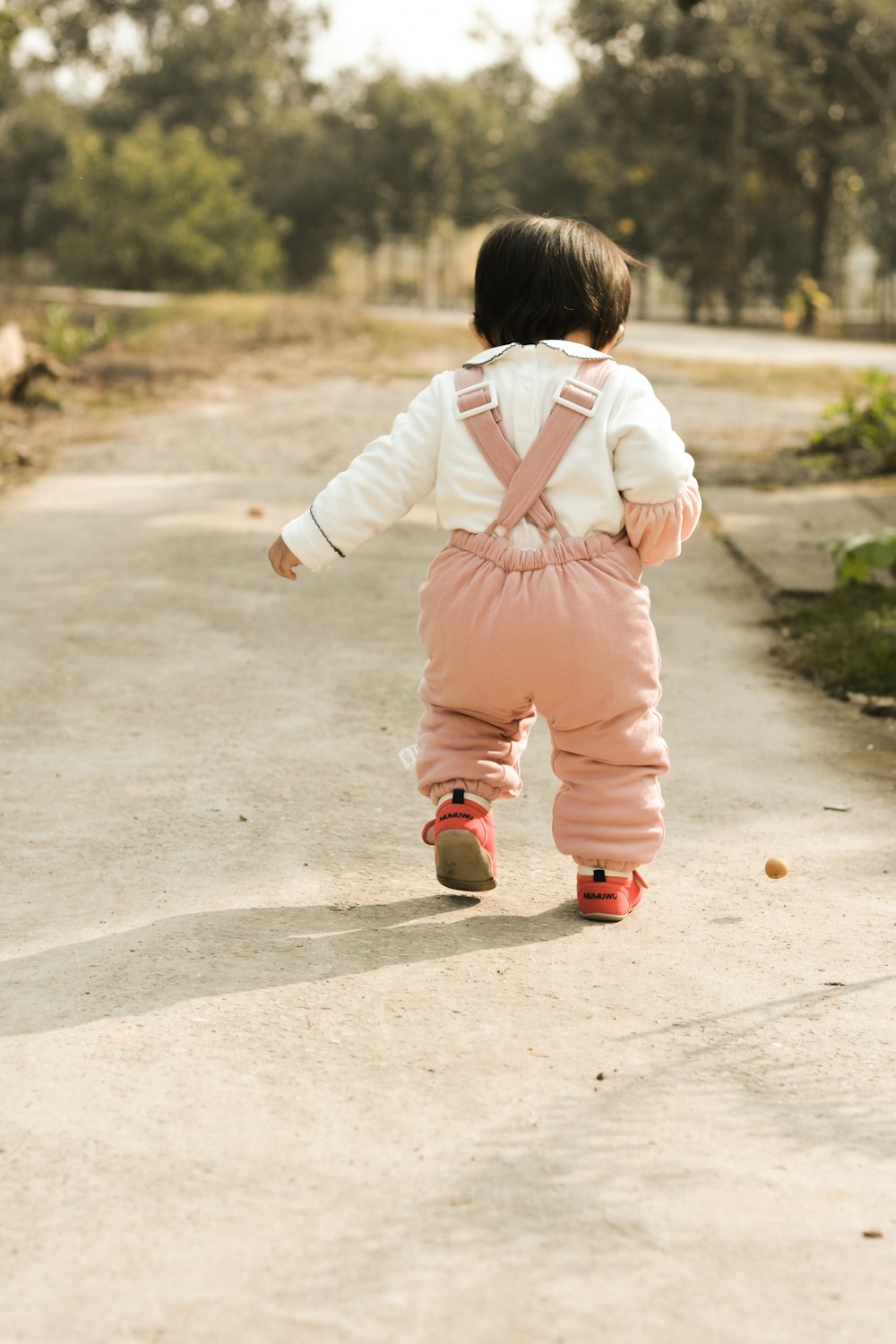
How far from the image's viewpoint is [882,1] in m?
24.5

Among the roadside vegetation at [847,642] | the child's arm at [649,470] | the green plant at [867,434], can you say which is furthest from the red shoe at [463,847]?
the green plant at [867,434]

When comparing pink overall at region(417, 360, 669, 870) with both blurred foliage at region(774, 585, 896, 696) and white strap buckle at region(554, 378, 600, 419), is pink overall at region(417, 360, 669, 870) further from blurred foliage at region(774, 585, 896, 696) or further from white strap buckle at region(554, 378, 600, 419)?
blurred foliage at region(774, 585, 896, 696)

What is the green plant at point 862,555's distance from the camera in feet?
17.0

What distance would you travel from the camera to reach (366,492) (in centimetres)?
287

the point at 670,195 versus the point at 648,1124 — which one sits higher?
the point at 670,195

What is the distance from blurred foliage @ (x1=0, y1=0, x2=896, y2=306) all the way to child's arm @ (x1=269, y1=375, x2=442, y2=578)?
17.7 meters

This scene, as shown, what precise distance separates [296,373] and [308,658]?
810 cm

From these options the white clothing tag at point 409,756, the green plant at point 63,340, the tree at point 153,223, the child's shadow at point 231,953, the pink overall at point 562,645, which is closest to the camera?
the child's shadow at point 231,953

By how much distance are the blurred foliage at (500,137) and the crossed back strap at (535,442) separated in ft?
58.2

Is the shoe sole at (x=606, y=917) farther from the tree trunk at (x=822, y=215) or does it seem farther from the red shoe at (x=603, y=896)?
the tree trunk at (x=822, y=215)

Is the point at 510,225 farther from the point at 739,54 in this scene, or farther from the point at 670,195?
the point at 670,195

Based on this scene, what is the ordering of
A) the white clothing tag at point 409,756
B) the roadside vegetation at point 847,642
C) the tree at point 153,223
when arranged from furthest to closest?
the tree at point 153,223
the roadside vegetation at point 847,642
the white clothing tag at point 409,756

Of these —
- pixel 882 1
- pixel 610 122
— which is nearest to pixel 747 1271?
pixel 882 1

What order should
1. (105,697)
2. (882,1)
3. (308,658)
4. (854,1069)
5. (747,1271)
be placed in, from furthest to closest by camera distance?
1. (882,1)
2. (308,658)
3. (105,697)
4. (854,1069)
5. (747,1271)
